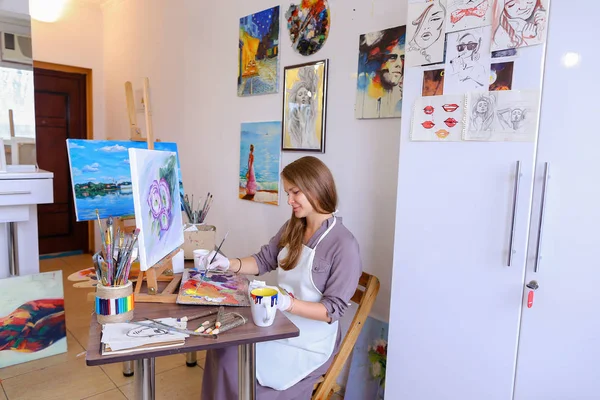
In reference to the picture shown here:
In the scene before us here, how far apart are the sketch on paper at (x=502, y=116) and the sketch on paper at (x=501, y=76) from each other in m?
0.02

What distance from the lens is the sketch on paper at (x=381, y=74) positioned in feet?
5.86

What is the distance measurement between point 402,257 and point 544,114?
0.64 meters

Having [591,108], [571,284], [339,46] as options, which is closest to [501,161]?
[591,108]

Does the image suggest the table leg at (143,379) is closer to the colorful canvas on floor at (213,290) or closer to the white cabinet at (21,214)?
the colorful canvas on floor at (213,290)

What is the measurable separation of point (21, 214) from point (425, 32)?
2.48 metres

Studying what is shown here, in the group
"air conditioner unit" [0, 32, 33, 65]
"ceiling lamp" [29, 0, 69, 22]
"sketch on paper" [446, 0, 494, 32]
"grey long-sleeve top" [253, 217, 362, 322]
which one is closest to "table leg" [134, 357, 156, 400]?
"grey long-sleeve top" [253, 217, 362, 322]

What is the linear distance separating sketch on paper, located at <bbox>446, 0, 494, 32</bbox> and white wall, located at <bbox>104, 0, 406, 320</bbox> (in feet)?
1.67

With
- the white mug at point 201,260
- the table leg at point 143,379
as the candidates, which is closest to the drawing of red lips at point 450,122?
the white mug at point 201,260

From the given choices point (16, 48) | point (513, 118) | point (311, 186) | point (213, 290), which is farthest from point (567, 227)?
point (16, 48)

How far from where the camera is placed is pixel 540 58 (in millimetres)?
1146

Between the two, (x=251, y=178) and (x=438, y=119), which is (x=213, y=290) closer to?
(x=438, y=119)

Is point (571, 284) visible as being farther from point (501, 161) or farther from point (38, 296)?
A: point (38, 296)

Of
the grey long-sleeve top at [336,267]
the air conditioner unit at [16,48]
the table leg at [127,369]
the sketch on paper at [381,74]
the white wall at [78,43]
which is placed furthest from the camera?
the white wall at [78,43]

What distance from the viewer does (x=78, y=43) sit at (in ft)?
14.3
